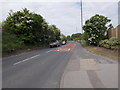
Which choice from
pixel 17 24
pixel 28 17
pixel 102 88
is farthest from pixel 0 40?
pixel 102 88

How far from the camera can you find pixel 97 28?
27.1 metres

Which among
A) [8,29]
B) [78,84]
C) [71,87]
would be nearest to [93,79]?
[78,84]

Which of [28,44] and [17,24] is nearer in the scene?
[17,24]

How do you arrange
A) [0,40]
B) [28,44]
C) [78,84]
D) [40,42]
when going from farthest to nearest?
[40,42]
[28,44]
[0,40]
[78,84]

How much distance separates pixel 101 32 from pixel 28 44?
14.4m

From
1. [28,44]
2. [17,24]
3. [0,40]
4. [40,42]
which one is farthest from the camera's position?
[40,42]

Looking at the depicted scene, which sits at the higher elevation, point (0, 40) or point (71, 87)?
point (0, 40)

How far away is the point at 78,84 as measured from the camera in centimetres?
546

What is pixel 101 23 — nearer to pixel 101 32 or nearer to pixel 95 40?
pixel 101 32

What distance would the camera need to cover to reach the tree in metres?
27.1

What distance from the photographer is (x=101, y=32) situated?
89.2 feet

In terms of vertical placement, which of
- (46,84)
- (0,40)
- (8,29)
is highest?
(8,29)

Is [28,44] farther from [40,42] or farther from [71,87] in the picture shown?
[71,87]

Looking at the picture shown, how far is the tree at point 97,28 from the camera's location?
27.1 metres
